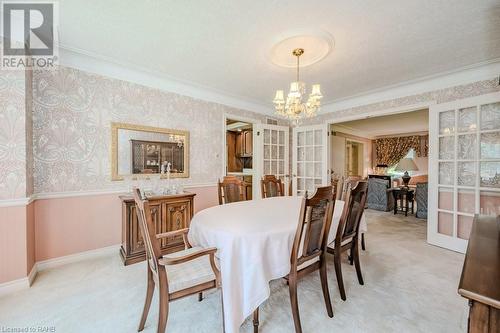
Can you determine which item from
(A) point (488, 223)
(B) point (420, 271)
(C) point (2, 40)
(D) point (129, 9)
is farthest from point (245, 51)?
(B) point (420, 271)

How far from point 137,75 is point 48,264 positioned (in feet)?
8.50

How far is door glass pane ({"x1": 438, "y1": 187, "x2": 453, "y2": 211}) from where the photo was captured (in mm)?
3122

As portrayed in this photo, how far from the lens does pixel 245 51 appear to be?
8.09 feet

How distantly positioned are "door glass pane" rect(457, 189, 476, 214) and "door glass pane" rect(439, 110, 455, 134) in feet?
2.94

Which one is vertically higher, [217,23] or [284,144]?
[217,23]

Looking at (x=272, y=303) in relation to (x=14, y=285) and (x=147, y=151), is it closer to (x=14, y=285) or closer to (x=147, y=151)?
(x=14, y=285)

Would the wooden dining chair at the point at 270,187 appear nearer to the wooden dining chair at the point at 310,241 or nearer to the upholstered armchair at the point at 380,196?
the wooden dining chair at the point at 310,241

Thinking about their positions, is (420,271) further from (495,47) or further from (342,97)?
(342,97)

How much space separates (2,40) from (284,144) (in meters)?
4.40

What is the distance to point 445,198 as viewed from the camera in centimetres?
318

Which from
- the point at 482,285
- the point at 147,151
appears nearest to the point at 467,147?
the point at 482,285

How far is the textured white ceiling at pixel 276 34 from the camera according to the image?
1.78m

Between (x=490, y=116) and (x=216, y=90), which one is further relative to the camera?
(x=216, y=90)

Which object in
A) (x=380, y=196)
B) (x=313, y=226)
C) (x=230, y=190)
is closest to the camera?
(x=313, y=226)
